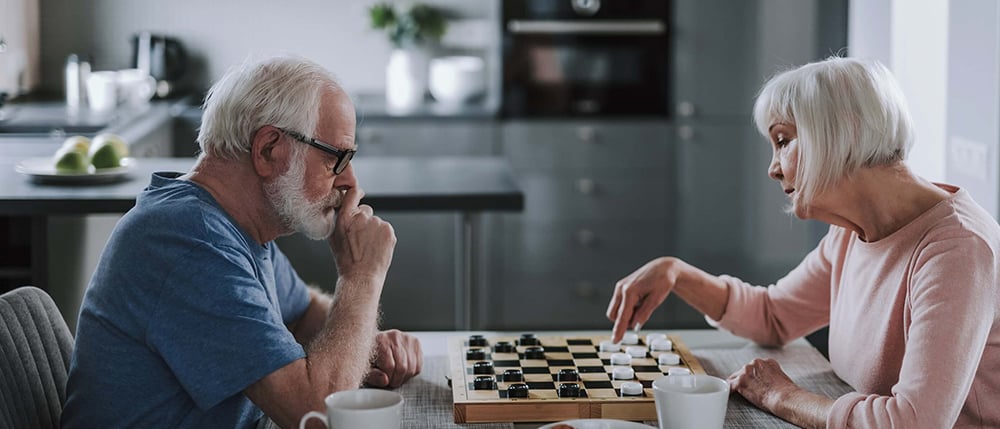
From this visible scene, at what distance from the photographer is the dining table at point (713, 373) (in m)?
1.63

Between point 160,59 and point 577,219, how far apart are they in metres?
1.89

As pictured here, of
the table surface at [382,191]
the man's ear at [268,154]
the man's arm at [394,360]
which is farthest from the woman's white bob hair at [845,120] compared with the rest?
the table surface at [382,191]

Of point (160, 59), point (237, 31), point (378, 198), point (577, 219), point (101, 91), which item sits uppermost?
point (237, 31)

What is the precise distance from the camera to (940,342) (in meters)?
1.53

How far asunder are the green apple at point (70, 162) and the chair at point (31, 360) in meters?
1.36

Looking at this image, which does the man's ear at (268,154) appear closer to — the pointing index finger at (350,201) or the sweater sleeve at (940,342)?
the pointing index finger at (350,201)

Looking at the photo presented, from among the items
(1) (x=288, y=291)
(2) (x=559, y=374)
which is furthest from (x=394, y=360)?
(1) (x=288, y=291)

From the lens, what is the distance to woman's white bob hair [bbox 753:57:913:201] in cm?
168

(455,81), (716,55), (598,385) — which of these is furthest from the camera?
(455,81)

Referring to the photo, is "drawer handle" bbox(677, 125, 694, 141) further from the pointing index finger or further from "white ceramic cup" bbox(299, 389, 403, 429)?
"white ceramic cup" bbox(299, 389, 403, 429)

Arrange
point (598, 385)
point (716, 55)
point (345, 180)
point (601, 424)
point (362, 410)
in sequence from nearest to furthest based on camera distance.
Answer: point (362, 410), point (601, 424), point (598, 385), point (345, 180), point (716, 55)

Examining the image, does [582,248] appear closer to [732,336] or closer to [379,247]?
[732,336]

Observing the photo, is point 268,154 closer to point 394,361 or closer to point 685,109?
point 394,361

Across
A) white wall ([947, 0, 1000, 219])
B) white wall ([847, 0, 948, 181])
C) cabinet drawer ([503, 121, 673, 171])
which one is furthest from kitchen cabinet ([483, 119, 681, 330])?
white wall ([947, 0, 1000, 219])
